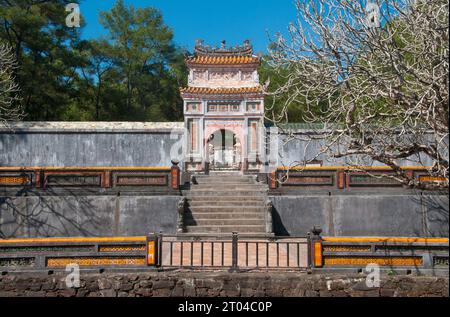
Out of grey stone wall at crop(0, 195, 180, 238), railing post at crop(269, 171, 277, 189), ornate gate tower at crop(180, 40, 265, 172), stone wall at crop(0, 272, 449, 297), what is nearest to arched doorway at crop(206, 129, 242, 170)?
ornate gate tower at crop(180, 40, 265, 172)

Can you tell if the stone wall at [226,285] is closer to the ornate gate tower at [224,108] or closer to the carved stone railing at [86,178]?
the carved stone railing at [86,178]

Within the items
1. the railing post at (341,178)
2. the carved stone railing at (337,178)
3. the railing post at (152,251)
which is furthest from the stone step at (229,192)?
the railing post at (152,251)

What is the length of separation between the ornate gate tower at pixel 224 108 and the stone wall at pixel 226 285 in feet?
36.5

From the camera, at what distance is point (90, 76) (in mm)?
29609

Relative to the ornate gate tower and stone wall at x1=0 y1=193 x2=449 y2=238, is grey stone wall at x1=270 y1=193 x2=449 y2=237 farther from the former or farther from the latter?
the ornate gate tower

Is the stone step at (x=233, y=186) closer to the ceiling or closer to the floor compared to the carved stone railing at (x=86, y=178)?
closer to the floor

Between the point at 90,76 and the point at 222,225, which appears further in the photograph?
the point at 90,76

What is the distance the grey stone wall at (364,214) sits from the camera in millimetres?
14055

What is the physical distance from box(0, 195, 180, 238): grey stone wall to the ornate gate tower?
19.0 ft

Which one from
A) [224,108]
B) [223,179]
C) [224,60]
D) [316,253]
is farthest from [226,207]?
[224,60]

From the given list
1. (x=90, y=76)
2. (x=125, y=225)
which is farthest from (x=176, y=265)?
(x=90, y=76)

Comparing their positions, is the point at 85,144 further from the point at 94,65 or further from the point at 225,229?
the point at 94,65
